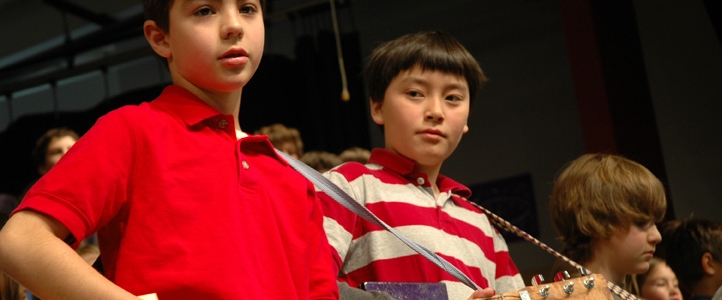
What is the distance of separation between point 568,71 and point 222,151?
395 centimetres

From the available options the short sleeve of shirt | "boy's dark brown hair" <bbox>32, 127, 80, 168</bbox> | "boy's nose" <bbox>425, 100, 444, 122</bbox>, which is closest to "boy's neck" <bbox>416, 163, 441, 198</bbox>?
"boy's nose" <bbox>425, 100, 444, 122</bbox>

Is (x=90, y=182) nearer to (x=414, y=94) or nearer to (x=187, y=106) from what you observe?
(x=187, y=106)

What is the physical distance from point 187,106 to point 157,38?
14 cm

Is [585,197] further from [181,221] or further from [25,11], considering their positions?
[25,11]

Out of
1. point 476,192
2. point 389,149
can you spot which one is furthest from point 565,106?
point 389,149

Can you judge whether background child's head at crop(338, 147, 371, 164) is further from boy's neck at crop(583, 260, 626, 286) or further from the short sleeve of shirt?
the short sleeve of shirt

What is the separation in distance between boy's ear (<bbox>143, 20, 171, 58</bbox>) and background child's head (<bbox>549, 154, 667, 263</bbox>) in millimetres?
1432

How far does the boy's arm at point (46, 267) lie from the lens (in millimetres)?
1141

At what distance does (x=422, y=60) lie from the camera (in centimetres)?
211

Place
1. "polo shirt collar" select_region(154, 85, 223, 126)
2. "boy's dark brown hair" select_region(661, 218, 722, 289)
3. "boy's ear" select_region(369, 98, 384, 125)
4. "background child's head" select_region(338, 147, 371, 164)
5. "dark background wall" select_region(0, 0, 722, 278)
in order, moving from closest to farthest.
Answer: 1. "polo shirt collar" select_region(154, 85, 223, 126)
2. "boy's ear" select_region(369, 98, 384, 125)
3. "boy's dark brown hair" select_region(661, 218, 722, 289)
4. "background child's head" select_region(338, 147, 371, 164)
5. "dark background wall" select_region(0, 0, 722, 278)

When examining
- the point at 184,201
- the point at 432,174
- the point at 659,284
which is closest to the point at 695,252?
Answer: the point at 659,284

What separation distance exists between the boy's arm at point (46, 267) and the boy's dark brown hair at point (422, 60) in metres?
1.12

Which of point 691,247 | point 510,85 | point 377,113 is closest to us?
point 377,113

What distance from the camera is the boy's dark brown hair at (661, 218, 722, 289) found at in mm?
3252
